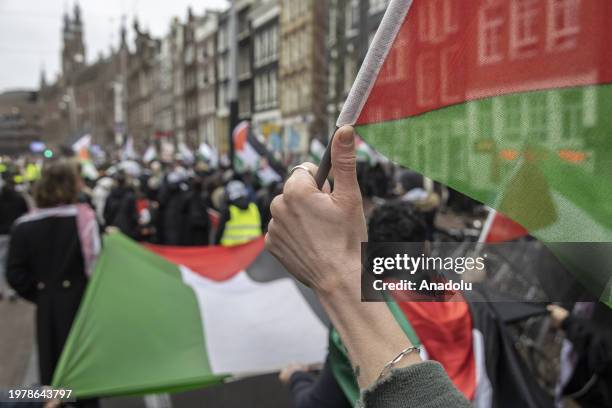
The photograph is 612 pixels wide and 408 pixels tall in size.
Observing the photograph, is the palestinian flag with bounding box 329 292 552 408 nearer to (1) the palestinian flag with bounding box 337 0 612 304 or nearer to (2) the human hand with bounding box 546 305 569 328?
(2) the human hand with bounding box 546 305 569 328

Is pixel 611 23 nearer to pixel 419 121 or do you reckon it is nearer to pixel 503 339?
pixel 419 121

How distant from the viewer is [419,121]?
43.6 inches

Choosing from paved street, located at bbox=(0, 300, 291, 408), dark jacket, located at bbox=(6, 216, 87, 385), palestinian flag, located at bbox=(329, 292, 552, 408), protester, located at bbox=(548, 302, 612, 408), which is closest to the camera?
palestinian flag, located at bbox=(329, 292, 552, 408)

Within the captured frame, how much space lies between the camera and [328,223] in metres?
1.03

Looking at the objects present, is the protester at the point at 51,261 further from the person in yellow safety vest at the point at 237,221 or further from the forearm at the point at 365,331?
the person in yellow safety vest at the point at 237,221

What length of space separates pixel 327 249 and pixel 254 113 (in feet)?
93.5

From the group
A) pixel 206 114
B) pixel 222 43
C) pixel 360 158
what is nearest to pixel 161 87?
pixel 206 114

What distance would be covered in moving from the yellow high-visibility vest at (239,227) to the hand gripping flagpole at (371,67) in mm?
6010

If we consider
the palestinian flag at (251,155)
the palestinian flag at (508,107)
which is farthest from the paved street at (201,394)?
the palestinian flag at (251,155)

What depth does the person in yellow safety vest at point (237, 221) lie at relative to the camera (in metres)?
7.07

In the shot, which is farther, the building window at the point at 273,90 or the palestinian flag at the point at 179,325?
the building window at the point at 273,90

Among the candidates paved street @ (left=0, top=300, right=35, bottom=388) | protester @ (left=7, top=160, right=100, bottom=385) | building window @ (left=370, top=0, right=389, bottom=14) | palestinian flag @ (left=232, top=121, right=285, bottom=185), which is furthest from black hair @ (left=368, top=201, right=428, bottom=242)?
building window @ (left=370, top=0, right=389, bottom=14)

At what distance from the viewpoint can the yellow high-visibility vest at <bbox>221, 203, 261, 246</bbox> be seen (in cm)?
707

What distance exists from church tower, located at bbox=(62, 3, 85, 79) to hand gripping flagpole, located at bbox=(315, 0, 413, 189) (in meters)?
115
